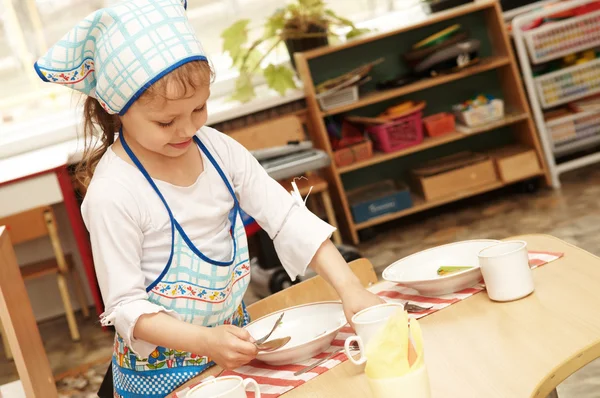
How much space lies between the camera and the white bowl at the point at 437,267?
4.05ft

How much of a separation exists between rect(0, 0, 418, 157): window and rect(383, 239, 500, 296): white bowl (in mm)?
2944

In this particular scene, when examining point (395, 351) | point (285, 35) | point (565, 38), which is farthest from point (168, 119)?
point (565, 38)

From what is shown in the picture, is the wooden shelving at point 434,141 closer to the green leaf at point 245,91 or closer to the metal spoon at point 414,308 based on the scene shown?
the green leaf at point 245,91

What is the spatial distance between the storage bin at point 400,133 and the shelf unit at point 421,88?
5cm

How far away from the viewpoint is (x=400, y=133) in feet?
12.8

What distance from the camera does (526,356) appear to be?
3.22 feet

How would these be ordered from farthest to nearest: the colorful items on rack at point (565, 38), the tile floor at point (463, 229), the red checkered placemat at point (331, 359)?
the colorful items on rack at point (565, 38) → the tile floor at point (463, 229) → the red checkered placemat at point (331, 359)

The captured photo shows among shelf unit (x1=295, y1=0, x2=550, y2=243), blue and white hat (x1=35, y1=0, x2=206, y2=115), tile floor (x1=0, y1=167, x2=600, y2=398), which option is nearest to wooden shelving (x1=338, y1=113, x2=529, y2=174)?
shelf unit (x1=295, y1=0, x2=550, y2=243)

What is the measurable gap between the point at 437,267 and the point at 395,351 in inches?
20.9

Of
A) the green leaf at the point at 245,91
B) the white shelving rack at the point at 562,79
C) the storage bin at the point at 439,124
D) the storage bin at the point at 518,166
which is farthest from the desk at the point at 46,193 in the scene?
the white shelving rack at the point at 562,79

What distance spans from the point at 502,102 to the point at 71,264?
2313 mm

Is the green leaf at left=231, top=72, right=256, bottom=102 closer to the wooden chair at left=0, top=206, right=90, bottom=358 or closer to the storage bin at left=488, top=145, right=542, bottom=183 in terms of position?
the wooden chair at left=0, top=206, right=90, bottom=358

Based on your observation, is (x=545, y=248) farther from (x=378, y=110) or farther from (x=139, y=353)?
(x=378, y=110)

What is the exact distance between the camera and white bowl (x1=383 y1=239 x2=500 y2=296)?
1234mm
